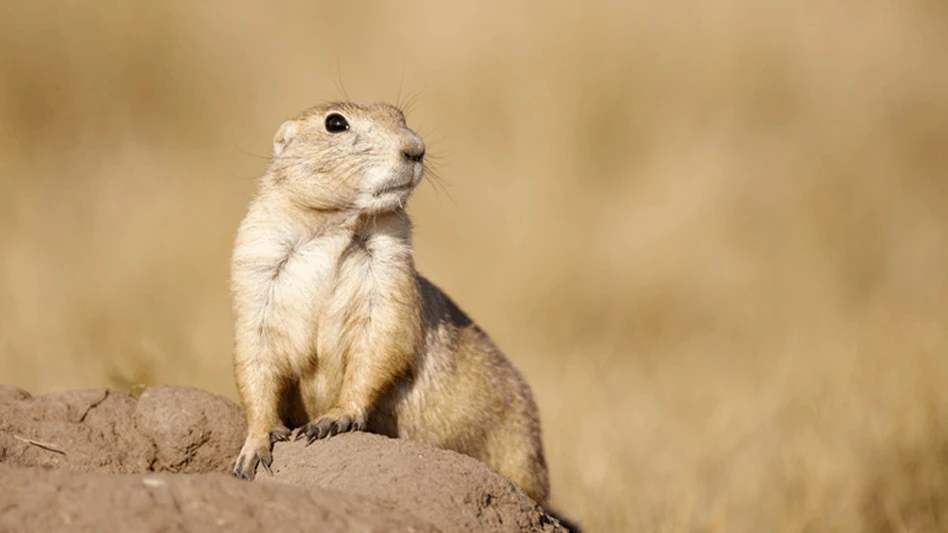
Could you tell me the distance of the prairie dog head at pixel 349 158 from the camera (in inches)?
209

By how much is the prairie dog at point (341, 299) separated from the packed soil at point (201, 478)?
33 centimetres

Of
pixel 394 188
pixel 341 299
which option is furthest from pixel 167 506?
pixel 394 188

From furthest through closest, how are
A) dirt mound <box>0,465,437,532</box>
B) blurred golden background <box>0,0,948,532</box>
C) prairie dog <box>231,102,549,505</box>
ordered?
blurred golden background <box>0,0,948,532</box> < prairie dog <box>231,102,549,505</box> < dirt mound <box>0,465,437,532</box>

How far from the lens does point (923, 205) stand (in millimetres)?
12727

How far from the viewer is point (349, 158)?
5438mm

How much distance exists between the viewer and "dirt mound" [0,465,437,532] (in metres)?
3.13

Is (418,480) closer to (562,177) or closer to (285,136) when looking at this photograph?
(285,136)

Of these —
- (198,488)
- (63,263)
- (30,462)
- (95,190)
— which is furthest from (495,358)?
(95,190)

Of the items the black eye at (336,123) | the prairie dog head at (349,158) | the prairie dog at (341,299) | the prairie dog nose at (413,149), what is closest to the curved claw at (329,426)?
the prairie dog at (341,299)

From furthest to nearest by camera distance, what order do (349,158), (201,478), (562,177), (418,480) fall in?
(562,177) < (349,158) < (418,480) < (201,478)

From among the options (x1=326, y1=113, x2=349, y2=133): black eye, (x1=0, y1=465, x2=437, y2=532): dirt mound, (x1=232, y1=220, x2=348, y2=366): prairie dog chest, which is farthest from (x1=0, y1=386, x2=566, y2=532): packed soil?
(x1=326, y1=113, x2=349, y2=133): black eye

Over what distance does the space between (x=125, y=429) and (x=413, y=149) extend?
1959 mm

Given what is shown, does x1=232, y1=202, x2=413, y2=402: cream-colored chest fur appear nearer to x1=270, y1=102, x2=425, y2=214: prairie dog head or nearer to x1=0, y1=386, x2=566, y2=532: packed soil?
x1=270, y1=102, x2=425, y2=214: prairie dog head

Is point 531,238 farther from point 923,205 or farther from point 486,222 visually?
point 923,205
